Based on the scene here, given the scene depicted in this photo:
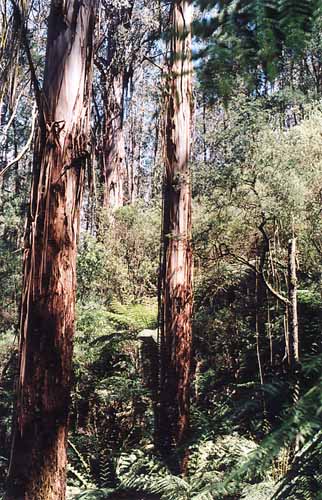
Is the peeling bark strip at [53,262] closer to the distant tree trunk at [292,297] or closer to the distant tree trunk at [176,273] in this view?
the distant tree trunk at [176,273]

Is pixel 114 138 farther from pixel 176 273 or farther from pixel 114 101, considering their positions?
pixel 176 273

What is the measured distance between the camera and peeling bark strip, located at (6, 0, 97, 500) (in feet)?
8.65

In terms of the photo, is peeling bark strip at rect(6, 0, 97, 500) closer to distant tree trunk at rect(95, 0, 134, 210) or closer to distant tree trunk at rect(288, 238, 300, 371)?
distant tree trunk at rect(288, 238, 300, 371)

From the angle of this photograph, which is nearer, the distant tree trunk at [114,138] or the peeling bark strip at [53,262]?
the peeling bark strip at [53,262]

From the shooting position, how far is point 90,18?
120 inches

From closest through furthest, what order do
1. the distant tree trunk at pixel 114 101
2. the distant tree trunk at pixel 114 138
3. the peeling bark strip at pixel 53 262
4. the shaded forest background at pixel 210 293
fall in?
the peeling bark strip at pixel 53 262, the shaded forest background at pixel 210 293, the distant tree trunk at pixel 114 101, the distant tree trunk at pixel 114 138

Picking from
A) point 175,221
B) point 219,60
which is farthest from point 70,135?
point 175,221

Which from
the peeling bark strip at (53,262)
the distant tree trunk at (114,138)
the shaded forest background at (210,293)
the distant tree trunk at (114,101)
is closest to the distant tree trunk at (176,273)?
the shaded forest background at (210,293)

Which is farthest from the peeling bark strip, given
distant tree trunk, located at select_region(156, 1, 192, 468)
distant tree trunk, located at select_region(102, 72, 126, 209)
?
distant tree trunk, located at select_region(102, 72, 126, 209)

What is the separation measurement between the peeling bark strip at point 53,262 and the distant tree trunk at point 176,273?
2.17 m

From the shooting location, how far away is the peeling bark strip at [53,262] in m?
2.64

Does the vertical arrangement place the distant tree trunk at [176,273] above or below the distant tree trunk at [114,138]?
below

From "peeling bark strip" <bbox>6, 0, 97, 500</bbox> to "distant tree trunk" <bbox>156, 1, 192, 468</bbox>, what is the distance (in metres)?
2.17

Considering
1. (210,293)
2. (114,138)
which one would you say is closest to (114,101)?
(114,138)
